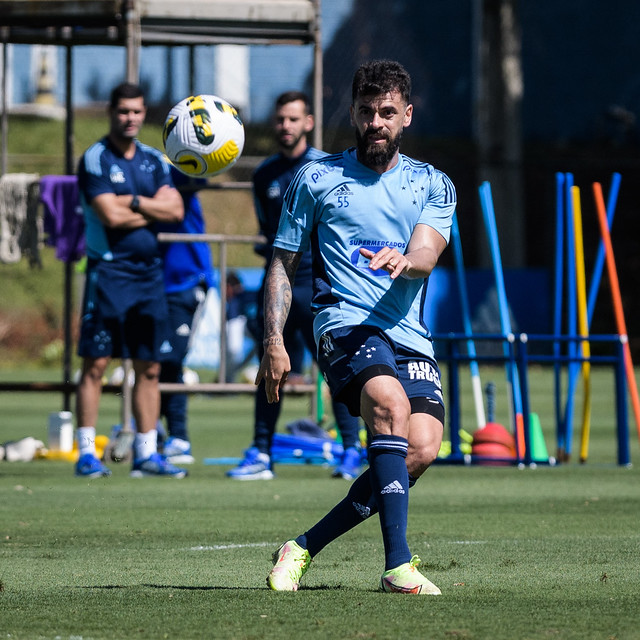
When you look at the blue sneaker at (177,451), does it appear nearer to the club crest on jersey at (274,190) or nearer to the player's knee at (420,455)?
the club crest on jersey at (274,190)

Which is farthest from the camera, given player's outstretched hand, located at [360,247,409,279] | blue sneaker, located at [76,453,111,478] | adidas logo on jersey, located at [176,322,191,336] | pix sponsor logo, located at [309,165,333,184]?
adidas logo on jersey, located at [176,322,191,336]

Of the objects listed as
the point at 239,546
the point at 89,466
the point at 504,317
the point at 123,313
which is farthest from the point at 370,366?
the point at 504,317

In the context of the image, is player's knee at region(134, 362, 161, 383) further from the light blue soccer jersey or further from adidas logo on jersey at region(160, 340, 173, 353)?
the light blue soccer jersey

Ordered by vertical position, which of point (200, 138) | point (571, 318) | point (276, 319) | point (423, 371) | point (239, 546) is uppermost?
point (200, 138)

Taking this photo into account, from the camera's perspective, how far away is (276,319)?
5375 millimetres

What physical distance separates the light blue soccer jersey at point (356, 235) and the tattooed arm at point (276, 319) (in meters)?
0.08

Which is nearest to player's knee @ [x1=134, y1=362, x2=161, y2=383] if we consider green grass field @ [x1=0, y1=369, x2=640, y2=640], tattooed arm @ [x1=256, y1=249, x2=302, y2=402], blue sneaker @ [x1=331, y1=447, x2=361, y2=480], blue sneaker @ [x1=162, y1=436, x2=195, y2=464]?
green grass field @ [x1=0, y1=369, x2=640, y2=640]

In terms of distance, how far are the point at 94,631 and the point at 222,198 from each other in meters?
25.5

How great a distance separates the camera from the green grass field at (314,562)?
438cm

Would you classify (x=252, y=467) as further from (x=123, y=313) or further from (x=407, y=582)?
(x=407, y=582)

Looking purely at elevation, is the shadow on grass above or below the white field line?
above

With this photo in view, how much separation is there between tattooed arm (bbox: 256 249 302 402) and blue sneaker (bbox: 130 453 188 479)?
4.56m

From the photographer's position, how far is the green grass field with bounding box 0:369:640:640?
4.38 m

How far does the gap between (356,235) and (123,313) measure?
14.7ft
